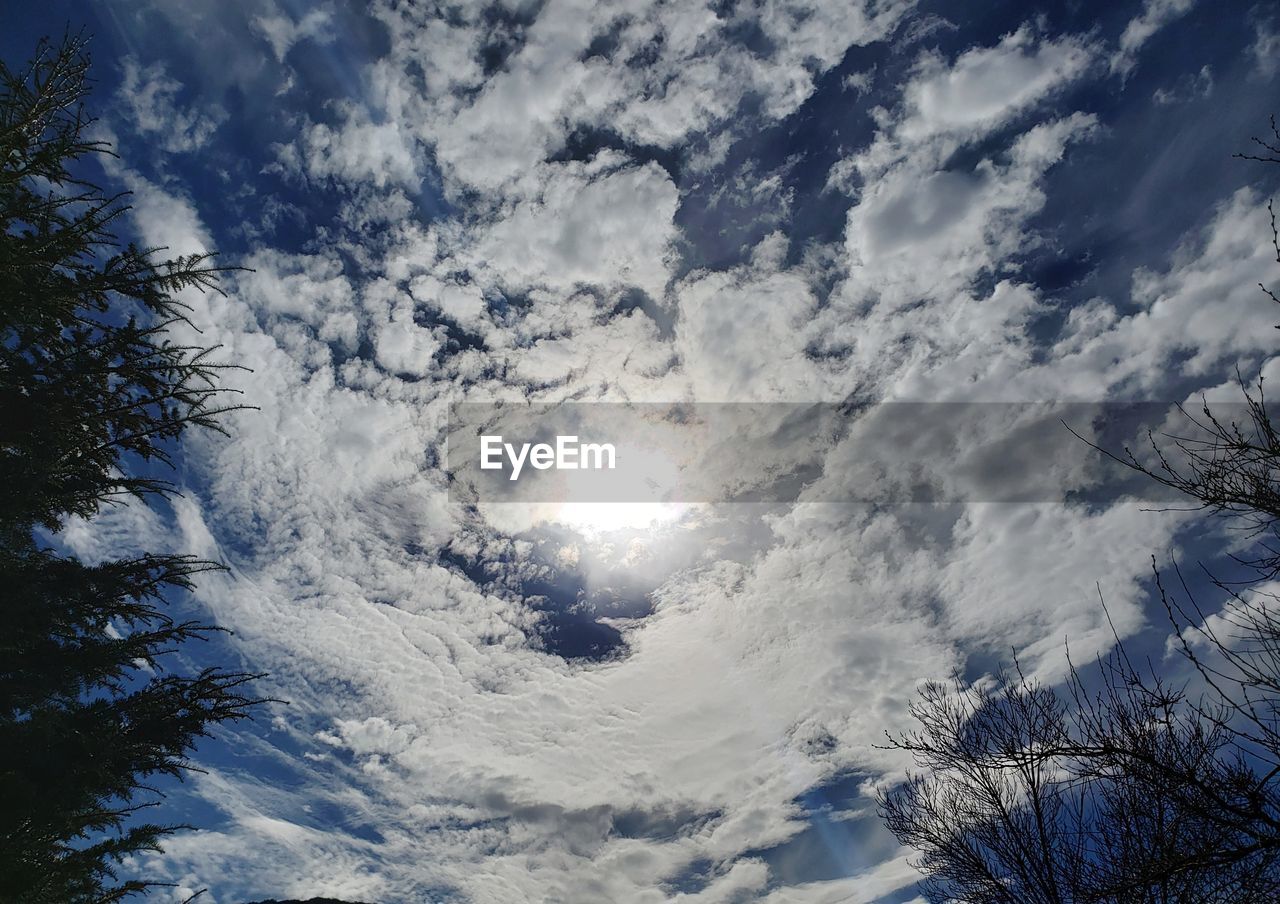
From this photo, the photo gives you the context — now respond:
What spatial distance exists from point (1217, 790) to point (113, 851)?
932 cm

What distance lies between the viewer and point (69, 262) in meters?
5.88

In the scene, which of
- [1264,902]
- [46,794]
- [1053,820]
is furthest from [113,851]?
[1053,820]

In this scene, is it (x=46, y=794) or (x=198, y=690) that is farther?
(x=198, y=690)

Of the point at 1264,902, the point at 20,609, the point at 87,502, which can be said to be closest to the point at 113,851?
the point at 20,609

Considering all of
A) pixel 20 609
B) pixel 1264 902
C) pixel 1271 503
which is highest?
pixel 20 609

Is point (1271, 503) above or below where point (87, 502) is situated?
below

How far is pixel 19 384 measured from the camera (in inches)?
216

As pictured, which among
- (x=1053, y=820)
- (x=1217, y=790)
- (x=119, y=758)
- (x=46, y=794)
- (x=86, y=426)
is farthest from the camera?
Answer: (x=1053, y=820)

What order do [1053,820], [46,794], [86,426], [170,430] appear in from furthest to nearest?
[1053,820] < [170,430] < [86,426] < [46,794]

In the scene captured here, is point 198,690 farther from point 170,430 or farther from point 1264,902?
point 1264,902

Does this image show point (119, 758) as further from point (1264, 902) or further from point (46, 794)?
point (1264, 902)

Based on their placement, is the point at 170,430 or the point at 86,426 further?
the point at 170,430

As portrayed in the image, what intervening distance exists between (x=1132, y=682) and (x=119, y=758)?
1043 centimetres

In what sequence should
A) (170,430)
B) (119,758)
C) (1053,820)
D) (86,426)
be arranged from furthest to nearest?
(1053,820) → (170,430) → (86,426) → (119,758)
